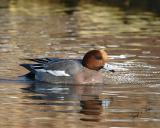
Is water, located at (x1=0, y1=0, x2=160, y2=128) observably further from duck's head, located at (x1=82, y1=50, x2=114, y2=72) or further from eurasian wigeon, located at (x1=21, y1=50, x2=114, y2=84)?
duck's head, located at (x1=82, y1=50, x2=114, y2=72)

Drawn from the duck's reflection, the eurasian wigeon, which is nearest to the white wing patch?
the eurasian wigeon

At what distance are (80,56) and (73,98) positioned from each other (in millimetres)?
4971

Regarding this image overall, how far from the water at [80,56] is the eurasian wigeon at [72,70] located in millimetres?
174

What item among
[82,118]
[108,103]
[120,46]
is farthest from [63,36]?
[82,118]

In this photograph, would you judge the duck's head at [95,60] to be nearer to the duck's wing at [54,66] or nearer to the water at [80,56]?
the duck's wing at [54,66]

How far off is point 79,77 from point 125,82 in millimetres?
898

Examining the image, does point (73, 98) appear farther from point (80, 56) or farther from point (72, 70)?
point (80, 56)

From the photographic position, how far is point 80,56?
707 inches

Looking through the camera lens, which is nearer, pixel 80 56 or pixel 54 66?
pixel 54 66

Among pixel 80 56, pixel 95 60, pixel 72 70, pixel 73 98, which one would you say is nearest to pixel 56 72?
pixel 72 70

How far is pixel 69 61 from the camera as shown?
575 inches

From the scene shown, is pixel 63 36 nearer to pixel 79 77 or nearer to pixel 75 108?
pixel 79 77

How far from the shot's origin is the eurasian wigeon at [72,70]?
14598mm

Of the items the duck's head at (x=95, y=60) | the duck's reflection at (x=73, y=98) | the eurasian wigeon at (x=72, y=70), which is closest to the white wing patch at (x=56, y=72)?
the eurasian wigeon at (x=72, y=70)
